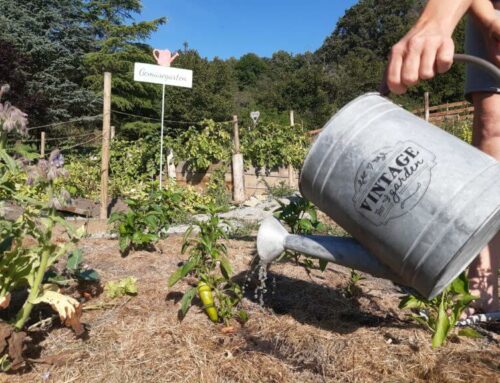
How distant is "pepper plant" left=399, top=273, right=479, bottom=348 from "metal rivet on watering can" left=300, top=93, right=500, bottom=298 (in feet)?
1.31

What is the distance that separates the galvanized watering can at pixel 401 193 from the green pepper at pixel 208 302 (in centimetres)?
58

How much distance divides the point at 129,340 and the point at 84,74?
67.3 feet

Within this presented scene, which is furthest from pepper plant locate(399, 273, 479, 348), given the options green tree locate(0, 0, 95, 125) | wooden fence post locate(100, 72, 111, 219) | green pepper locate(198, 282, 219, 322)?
green tree locate(0, 0, 95, 125)

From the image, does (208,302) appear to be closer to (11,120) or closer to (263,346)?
(263,346)

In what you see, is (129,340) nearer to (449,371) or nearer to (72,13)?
(449,371)

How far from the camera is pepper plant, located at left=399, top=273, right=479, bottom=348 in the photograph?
156 centimetres

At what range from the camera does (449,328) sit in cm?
158

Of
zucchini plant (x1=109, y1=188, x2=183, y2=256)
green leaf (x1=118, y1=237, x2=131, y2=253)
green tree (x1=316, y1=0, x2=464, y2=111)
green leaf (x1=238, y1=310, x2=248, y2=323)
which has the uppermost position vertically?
green tree (x1=316, y1=0, x2=464, y2=111)

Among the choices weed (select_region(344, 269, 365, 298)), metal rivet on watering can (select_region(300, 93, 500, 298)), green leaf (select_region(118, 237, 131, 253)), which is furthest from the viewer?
green leaf (select_region(118, 237, 131, 253))

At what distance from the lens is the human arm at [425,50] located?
115 centimetres

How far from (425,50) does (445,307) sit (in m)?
0.98

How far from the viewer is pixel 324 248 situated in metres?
1.40

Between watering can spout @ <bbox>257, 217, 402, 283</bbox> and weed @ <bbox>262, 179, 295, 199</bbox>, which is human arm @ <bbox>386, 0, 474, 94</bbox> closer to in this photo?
watering can spout @ <bbox>257, 217, 402, 283</bbox>

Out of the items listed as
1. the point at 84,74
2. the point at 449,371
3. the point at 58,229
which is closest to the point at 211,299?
the point at 449,371
